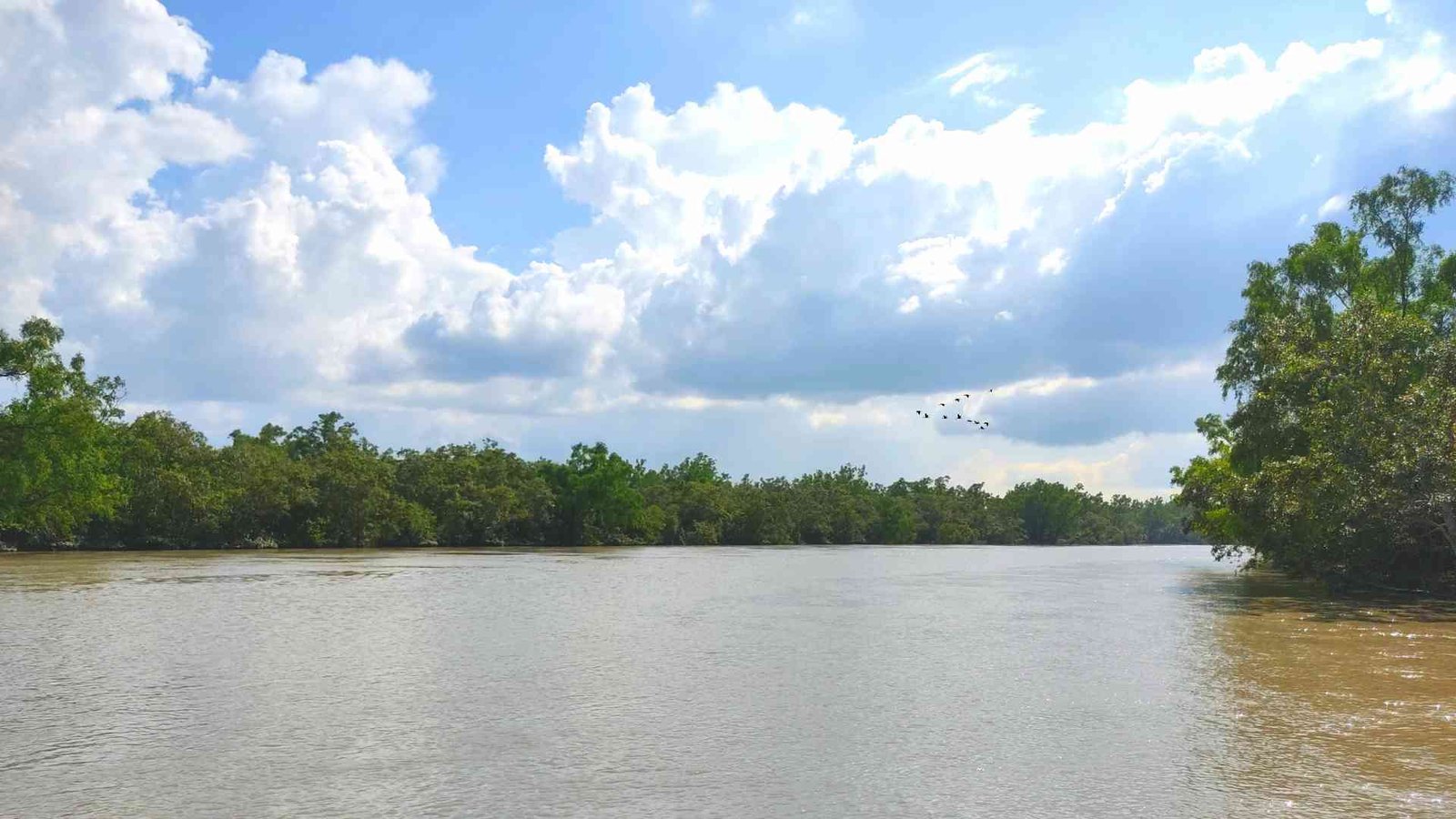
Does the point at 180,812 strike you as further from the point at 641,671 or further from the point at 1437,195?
the point at 1437,195

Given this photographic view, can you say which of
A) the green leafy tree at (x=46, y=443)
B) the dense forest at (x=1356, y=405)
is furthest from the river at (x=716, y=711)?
the green leafy tree at (x=46, y=443)

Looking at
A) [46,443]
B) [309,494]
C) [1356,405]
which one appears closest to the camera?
[1356,405]

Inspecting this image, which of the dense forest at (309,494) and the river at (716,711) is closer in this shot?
the river at (716,711)

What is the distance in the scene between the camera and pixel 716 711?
14.4m

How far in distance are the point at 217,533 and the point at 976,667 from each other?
72.3 meters

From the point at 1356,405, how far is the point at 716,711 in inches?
998

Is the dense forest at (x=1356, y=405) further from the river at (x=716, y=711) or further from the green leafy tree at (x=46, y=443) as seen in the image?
the green leafy tree at (x=46, y=443)

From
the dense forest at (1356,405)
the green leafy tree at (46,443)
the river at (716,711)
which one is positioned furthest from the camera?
the green leafy tree at (46,443)

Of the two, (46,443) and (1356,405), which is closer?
(1356,405)

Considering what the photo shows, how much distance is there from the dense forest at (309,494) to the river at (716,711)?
3555 cm

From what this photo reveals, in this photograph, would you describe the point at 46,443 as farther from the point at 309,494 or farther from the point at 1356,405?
the point at 1356,405

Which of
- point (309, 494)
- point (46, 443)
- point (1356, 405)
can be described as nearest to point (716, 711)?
point (1356, 405)

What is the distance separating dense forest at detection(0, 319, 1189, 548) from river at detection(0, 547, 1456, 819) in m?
35.5

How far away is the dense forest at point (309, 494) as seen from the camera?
60781 millimetres
